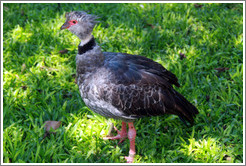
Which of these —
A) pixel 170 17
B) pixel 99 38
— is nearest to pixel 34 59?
pixel 99 38

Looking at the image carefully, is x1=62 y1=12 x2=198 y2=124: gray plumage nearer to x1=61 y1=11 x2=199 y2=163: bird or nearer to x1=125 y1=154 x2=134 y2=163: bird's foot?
x1=61 y1=11 x2=199 y2=163: bird

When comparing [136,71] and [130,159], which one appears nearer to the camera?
[136,71]

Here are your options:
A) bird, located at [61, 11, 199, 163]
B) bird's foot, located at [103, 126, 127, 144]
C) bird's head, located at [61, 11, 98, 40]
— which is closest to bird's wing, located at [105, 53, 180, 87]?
bird, located at [61, 11, 199, 163]

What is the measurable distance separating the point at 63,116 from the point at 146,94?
4.56 ft

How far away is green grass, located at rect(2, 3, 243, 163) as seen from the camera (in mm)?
3629

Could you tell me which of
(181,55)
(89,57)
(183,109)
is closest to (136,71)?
(89,57)

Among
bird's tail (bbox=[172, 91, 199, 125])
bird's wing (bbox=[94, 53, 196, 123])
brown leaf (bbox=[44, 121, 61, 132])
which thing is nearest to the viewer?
bird's wing (bbox=[94, 53, 196, 123])

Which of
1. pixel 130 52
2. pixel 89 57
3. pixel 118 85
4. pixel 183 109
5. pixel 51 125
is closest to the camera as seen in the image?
pixel 118 85

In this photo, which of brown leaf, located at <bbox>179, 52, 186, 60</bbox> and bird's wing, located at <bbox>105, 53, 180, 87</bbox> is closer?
bird's wing, located at <bbox>105, 53, 180, 87</bbox>

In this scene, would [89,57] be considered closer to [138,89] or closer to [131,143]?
[138,89]

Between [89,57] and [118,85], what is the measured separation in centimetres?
49

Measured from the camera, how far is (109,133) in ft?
12.8

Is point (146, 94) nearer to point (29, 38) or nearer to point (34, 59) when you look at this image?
point (34, 59)

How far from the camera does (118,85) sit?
320 centimetres
